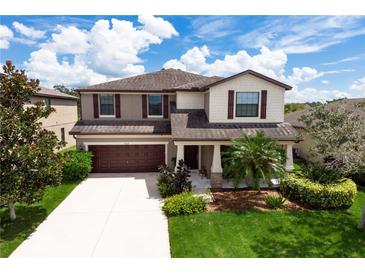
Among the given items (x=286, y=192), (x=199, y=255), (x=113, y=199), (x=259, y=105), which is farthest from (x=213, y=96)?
(x=199, y=255)

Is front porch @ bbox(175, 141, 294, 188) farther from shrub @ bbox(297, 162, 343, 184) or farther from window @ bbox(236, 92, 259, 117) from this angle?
window @ bbox(236, 92, 259, 117)

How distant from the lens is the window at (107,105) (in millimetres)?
17172

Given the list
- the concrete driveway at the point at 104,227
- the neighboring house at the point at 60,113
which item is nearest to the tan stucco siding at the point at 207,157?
the concrete driveway at the point at 104,227

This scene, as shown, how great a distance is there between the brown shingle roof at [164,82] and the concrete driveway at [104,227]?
687cm

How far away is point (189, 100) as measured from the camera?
647 inches

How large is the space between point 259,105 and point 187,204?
789cm

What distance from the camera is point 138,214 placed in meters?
10.2

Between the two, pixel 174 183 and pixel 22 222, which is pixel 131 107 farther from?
pixel 22 222

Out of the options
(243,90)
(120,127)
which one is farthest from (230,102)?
(120,127)

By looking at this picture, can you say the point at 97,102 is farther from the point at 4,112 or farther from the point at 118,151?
the point at 4,112

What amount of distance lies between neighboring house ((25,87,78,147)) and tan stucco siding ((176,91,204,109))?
11.4 m

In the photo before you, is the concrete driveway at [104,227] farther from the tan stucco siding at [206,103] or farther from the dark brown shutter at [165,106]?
the dark brown shutter at [165,106]

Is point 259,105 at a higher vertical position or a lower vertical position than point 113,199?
higher

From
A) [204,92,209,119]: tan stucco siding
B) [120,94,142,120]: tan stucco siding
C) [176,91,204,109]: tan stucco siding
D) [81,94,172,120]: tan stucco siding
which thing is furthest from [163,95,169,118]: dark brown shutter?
[204,92,209,119]: tan stucco siding
